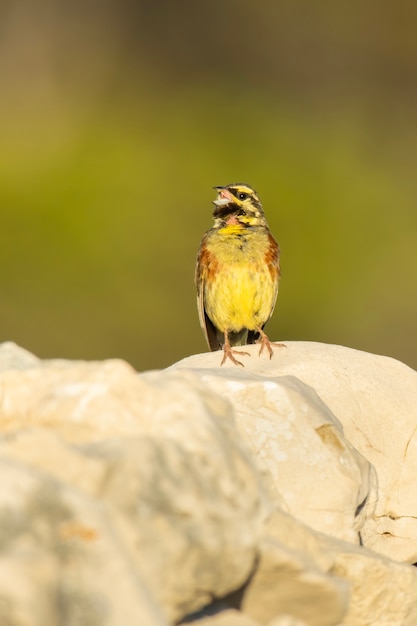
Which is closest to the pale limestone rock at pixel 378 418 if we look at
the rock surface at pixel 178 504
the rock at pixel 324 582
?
the rock surface at pixel 178 504

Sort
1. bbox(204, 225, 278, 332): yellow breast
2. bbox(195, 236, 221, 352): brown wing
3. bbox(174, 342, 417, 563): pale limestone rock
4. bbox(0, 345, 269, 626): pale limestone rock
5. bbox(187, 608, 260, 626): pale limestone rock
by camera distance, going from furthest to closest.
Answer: bbox(195, 236, 221, 352): brown wing
bbox(204, 225, 278, 332): yellow breast
bbox(174, 342, 417, 563): pale limestone rock
bbox(187, 608, 260, 626): pale limestone rock
bbox(0, 345, 269, 626): pale limestone rock

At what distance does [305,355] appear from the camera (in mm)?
5934

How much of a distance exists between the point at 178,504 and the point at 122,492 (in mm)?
164

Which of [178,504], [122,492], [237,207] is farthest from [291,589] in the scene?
[237,207]

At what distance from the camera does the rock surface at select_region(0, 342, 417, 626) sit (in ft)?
9.53

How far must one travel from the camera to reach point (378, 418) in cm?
574

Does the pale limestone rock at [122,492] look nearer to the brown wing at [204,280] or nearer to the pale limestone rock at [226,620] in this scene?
the pale limestone rock at [226,620]

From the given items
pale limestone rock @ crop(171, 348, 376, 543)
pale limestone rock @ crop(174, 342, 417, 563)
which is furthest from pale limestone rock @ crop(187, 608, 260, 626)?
pale limestone rock @ crop(174, 342, 417, 563)

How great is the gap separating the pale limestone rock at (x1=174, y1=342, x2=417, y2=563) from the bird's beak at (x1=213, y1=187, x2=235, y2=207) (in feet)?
5.85

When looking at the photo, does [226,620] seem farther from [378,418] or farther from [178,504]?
[378,418]

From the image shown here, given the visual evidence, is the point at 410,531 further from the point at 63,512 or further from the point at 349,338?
the point at 349,338

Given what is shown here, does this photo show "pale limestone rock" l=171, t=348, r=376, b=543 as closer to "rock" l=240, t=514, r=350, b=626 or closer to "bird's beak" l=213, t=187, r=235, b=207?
"rock" l=240, t=514, r=350, b=626

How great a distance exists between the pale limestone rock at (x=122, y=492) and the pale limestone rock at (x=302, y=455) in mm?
910

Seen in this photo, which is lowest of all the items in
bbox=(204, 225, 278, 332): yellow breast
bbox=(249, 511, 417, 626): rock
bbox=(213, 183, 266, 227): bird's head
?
bbox=(249, 511, 417, 626): rock
